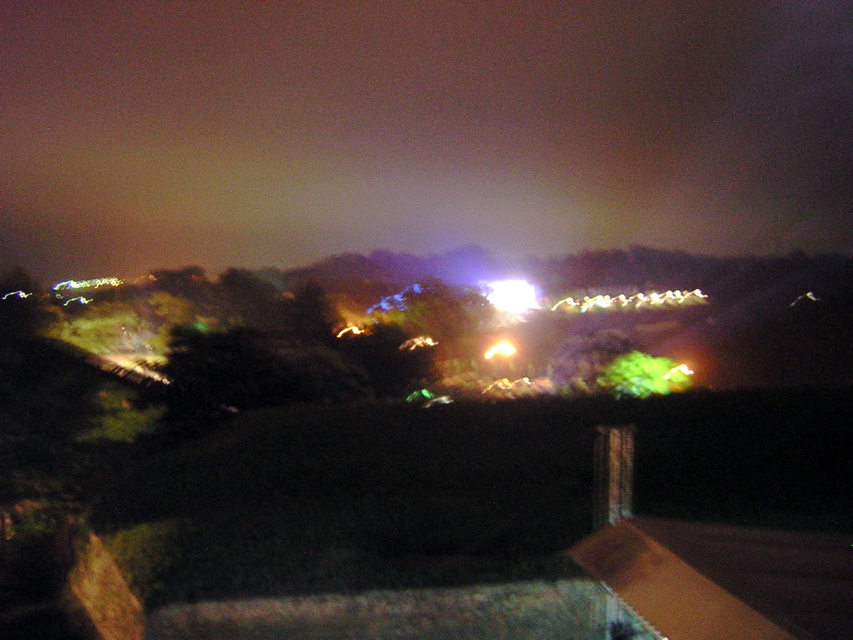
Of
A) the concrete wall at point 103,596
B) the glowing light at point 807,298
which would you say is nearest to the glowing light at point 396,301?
the glowing light at point 807,298

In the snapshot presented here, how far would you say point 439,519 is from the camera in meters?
6.45

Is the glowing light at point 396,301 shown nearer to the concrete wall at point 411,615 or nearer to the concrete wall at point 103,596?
the concrete wall at point 103,596

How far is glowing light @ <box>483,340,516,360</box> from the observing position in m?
14.1

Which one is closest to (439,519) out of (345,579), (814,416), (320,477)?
(345,579)

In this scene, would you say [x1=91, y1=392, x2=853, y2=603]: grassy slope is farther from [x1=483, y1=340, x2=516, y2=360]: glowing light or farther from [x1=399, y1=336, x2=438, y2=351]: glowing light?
[x1=483, y1=340, x2=516, y2=360]: glowing light

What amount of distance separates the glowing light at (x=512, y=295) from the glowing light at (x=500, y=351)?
10.2 ft

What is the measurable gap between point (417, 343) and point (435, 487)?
6.03 m

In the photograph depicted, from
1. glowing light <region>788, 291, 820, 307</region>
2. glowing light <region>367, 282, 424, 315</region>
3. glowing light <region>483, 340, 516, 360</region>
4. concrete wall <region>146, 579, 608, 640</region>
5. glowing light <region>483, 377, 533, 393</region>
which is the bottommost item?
concrete wall <region>146, 579, 608, 640</region>

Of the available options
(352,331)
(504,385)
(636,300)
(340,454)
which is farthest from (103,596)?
(636,300)

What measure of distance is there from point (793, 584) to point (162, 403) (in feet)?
29.9

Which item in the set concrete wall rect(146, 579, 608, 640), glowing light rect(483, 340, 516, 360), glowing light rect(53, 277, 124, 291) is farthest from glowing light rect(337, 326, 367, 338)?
concrete wall rect(146, 579, 608, 640)

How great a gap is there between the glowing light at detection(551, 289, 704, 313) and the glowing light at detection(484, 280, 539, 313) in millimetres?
684

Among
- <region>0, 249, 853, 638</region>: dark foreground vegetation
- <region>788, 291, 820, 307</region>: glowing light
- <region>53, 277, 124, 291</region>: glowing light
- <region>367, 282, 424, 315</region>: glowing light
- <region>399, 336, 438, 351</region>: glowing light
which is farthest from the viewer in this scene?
<region>367, 282, 424, 315</region>: glowing light

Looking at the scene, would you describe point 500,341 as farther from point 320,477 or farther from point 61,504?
point 61,504
